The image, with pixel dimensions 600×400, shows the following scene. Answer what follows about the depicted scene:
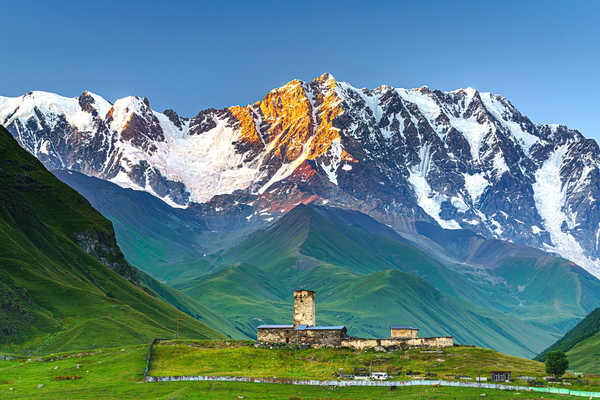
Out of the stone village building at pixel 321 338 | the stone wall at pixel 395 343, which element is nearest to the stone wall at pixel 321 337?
the stone village building at pixel 321 338

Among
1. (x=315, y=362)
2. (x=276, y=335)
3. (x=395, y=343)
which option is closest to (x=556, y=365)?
(x=395, y=343)

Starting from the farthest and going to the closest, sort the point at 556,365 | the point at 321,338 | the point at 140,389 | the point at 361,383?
the point at 321,338
the point at 556,365
the point at 361,383
the point at 140,389

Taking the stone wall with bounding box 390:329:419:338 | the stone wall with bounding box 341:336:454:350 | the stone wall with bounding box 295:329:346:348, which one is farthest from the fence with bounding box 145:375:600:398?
the stone wall with bounding box 390:329:419:338

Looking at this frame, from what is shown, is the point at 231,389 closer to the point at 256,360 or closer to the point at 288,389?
the point at 288,389

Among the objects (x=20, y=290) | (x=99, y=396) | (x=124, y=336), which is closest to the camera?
(x=99, y=396)

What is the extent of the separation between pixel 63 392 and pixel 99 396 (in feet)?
19.3

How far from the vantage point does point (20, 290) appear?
635ft

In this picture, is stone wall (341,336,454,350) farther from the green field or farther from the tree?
the green field

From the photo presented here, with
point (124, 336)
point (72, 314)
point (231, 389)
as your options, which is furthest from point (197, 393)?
point (72, 314)

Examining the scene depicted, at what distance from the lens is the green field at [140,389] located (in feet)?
288

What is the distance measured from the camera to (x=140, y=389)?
9200 centimetres

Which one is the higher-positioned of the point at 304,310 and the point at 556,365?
the point at 304,310

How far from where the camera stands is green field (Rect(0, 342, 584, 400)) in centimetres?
8769

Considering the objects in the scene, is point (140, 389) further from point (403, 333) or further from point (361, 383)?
point (403, 333)
